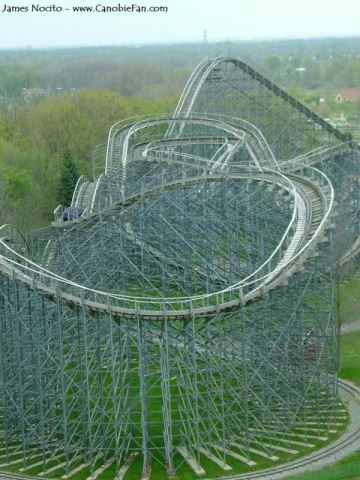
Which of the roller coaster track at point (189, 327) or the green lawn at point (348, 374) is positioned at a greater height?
the roller coaster track at point (189, 327)

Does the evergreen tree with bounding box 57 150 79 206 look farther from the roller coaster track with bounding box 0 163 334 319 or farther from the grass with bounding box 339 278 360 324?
the roller coaster track with bounding box 0 163 334 319

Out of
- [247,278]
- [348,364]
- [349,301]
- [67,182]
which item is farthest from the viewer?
[67,182]

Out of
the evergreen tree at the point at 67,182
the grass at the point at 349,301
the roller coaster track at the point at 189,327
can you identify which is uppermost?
the roller coaster track at the point at 189,327

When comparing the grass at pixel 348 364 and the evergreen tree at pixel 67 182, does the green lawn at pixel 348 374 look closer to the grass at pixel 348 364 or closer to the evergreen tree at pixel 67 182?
the grass at pixel 348 364

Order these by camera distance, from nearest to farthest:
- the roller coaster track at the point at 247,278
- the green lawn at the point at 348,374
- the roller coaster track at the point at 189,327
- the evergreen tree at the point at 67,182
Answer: the green lawn at the point at 348,374, the roller coaster track at the point at 247,278, the roller coaster track at the point at 189,327, the evergreen tree at the point at 67,182

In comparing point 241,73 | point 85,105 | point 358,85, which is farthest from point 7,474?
point 358,85

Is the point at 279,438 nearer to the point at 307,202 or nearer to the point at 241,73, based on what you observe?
the point at 307,202

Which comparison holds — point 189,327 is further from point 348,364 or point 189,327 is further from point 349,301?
point 349,301

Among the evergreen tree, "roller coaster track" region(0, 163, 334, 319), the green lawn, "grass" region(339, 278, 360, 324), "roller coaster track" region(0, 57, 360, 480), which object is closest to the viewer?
the green lawn

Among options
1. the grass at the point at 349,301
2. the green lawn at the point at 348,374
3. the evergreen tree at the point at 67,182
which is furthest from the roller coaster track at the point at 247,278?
the evergreen tree at the point at 67,182

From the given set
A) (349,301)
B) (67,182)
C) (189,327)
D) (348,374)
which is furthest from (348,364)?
(67,182)

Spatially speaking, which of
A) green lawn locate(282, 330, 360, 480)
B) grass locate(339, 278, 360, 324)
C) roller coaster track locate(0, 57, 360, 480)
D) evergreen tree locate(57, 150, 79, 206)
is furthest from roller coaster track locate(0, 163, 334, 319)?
evergreen tree locate(57, 150, 79, 206)

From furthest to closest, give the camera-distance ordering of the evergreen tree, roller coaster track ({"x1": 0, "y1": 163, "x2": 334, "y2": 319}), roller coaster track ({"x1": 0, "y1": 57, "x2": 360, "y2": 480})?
the evergreen tree < roller coaster track ({"x1": 0, "y1": 57, "x2": 360, "y2": 480}) < roller coaster track ({"x1": 0, "y1": 163, "x2": 334, "y2": 319})
